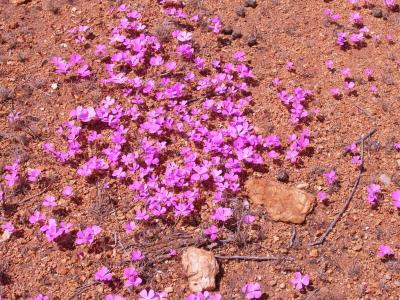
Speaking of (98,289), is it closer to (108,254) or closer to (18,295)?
(108,254)

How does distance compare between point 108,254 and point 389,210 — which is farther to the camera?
point 389,210

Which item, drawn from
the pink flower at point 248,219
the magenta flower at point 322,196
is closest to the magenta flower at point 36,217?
the pink flower at point 248,219

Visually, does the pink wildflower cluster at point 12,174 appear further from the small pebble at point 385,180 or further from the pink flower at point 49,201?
the small pebble at point 385,180

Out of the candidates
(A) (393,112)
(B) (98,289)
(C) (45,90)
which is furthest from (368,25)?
(B) (98,289)

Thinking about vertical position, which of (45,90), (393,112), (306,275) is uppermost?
(45,90)

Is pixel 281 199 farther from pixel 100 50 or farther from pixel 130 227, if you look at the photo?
pixel 100 50
